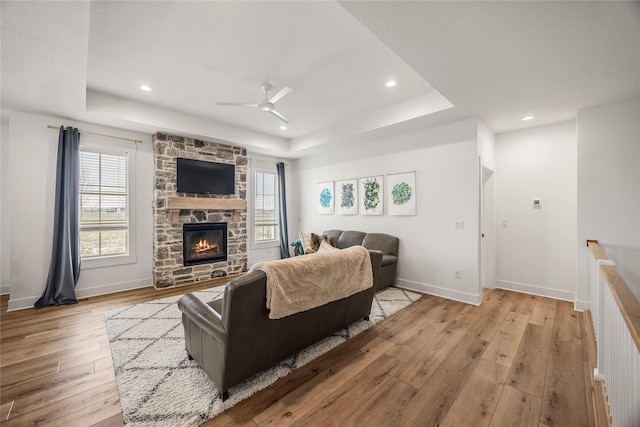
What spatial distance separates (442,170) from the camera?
4004mm

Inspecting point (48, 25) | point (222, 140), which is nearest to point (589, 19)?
point (48, 25)

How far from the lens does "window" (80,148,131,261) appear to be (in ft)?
13.4

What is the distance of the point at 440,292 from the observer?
4.02 meters

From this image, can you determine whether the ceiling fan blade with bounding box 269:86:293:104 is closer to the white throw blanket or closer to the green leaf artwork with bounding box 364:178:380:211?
the white throw blanket

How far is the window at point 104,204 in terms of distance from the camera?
407cm

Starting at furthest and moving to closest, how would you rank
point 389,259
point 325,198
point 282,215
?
point 282,215 → point 325,198 → point 389,259

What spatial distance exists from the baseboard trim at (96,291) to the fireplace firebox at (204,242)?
0.77m

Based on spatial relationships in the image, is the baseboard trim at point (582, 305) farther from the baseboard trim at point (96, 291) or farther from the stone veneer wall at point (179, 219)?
the baseboard trim at point (96, 291)

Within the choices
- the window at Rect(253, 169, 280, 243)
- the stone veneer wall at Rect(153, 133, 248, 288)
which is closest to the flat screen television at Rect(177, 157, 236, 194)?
the stone veneer wall at Rect(153, 133, 248, 288)

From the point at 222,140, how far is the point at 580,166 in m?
5.56

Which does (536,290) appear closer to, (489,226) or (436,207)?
(489,226)

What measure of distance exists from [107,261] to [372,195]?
466 centimetres

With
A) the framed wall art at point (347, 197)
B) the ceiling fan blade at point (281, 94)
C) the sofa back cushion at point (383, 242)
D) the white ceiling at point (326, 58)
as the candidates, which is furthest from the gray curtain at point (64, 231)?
the sofa back cushion at point (383, 242)

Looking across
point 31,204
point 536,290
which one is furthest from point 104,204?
point 536,290
